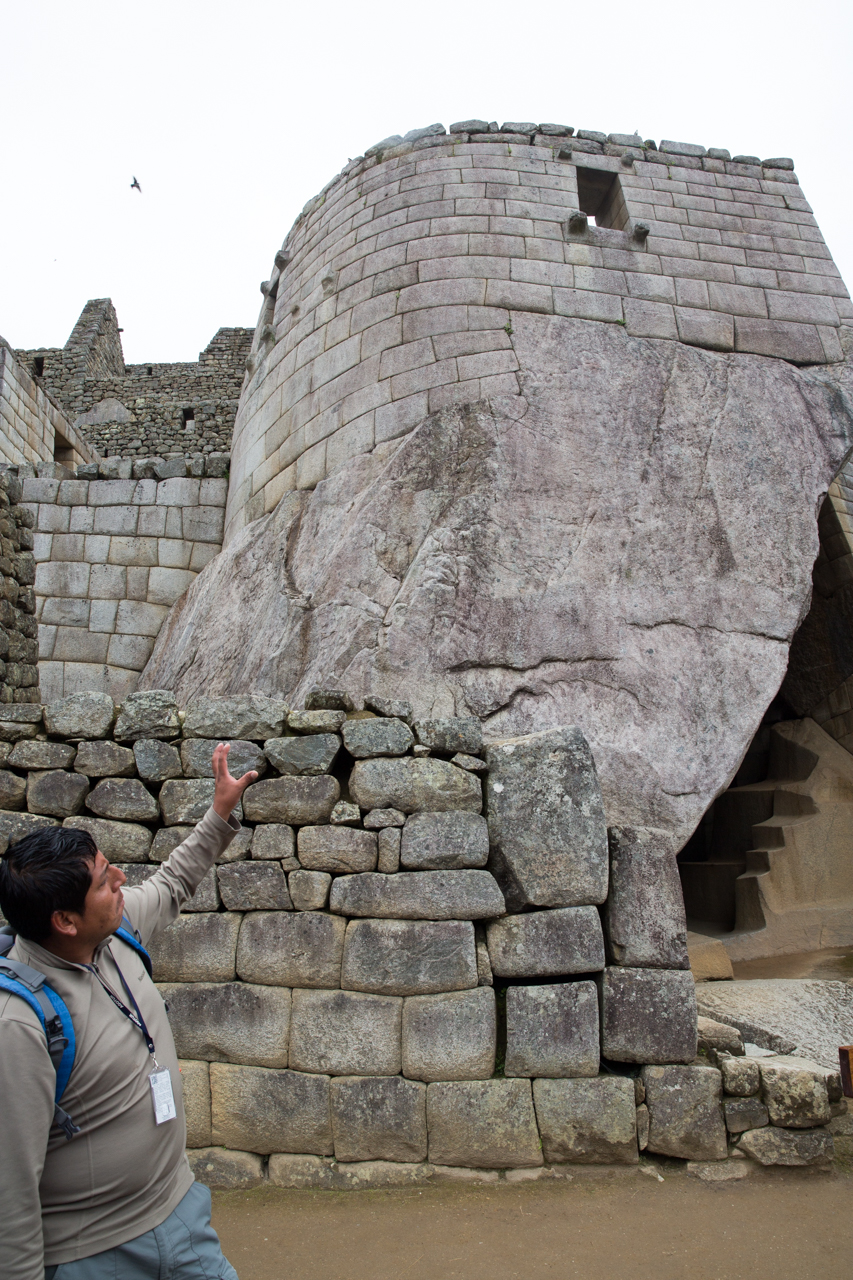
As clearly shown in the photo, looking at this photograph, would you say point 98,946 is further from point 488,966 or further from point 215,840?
point 488,966

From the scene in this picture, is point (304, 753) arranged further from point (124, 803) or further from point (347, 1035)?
point (347, 1035)

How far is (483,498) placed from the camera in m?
5.70

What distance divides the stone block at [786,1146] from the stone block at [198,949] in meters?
2.24

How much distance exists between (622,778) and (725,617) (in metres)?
1.48

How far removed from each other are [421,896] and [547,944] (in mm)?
566

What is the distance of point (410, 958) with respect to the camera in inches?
134

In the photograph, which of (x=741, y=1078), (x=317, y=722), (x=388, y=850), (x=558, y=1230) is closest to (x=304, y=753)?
(x=317, y=722)

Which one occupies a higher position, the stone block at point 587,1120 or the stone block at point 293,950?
the stone block at point 293,950

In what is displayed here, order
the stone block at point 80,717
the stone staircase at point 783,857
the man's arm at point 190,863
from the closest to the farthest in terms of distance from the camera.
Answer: the man's arm at point 190,863 → the stone block at point 80,717 → the stone staircase at point 783,857

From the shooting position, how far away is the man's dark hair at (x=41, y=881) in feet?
5.74

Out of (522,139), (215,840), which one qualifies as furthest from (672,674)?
(522,139)

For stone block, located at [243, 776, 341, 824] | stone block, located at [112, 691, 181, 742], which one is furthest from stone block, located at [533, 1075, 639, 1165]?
stone block, located at [112, 691, 181, 742]

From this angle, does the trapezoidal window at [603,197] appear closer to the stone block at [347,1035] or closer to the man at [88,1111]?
the stone block at [347,1035]

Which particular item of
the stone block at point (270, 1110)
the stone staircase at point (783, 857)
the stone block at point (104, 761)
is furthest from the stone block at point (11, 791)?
the stone staircase at point (783, 857)
